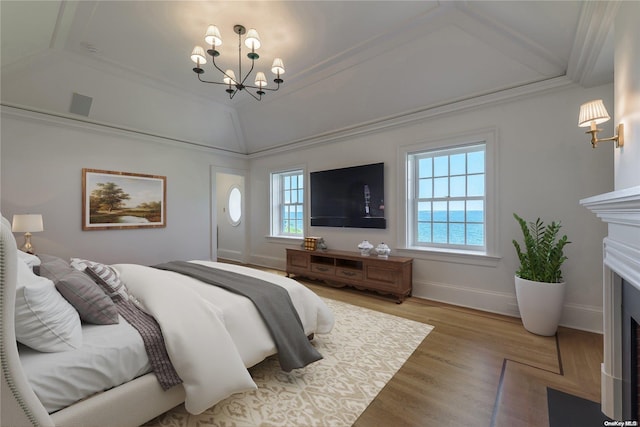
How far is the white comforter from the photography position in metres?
1.37

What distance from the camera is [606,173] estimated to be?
2523mm

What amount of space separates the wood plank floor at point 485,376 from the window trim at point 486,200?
777 millimetres

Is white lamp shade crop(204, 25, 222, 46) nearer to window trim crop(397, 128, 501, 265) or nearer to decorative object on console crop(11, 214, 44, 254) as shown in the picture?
window trim crop(397, 128, 501, 265)

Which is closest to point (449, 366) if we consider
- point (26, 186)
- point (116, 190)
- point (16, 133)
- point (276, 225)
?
point (276, 225)

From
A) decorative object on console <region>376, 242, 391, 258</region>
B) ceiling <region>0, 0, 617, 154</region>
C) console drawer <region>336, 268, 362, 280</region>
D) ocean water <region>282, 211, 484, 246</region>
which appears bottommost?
console drawer <region>336, 268, 362, 280</region>

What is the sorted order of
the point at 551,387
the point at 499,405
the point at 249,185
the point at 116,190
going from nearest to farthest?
1. the point at 499,405
2. the point at 551,387
3. the point at 116,190
4. the point at 249,185

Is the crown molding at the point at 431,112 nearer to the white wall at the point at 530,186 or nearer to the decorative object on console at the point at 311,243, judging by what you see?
the white wall at the point at 530,186

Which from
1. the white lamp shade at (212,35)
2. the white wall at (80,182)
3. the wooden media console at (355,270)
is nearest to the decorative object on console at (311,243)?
the wooden media console at (355,270)

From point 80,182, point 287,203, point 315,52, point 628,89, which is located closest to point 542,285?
point 628,89

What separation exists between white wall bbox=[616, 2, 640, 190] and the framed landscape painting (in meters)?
5.52

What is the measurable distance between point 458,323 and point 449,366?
900mm

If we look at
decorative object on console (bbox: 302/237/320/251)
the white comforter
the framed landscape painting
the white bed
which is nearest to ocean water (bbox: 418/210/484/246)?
decorative object on console (bbox: 302/237/320/251)

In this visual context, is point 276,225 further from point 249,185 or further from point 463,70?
point 463,70

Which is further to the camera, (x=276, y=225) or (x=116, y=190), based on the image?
(x=276, y=225)
